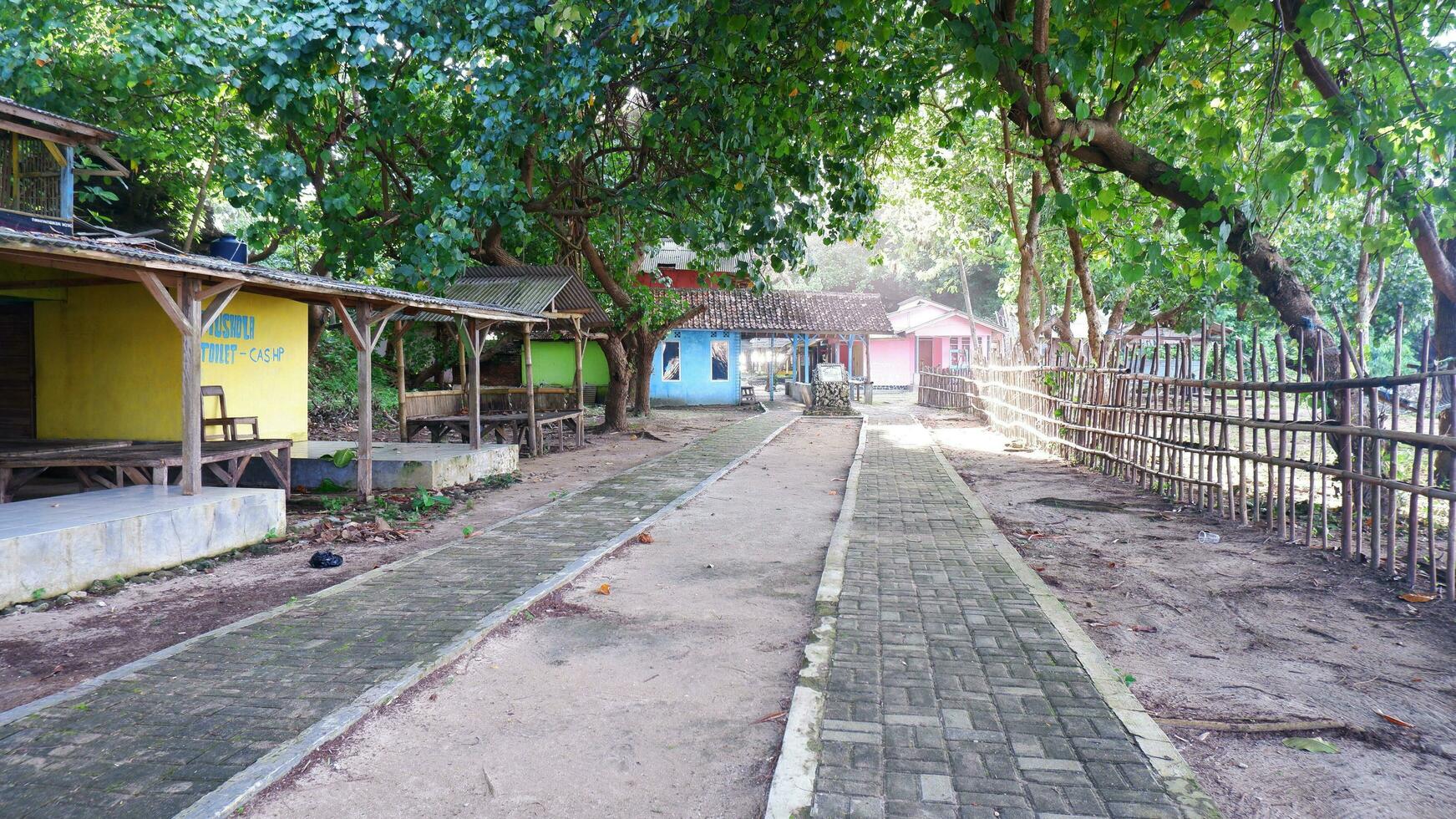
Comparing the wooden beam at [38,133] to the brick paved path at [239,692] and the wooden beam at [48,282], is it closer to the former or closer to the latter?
the wooden beam at [48,282]

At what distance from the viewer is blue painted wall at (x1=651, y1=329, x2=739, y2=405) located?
1091 inches

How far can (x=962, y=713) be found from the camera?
3.60 m

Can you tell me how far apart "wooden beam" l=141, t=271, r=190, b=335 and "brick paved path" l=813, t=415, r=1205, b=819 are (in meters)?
5.65


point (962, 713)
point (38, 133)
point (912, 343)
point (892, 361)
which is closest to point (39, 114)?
point (38, 133)

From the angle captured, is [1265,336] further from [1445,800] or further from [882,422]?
[1445,800]

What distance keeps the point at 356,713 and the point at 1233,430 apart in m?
8.26

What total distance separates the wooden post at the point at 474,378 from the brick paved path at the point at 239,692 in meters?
5.01

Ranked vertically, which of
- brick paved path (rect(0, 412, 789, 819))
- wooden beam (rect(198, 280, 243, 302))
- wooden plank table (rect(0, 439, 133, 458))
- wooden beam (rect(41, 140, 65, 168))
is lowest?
brick paved path (rect(0, 412, 789, 819))

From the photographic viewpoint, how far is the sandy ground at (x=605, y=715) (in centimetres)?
303

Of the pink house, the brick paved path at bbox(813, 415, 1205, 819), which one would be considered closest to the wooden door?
the brick paved path at bbox(813, 415, 1205, 819)

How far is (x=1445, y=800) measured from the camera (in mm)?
2967

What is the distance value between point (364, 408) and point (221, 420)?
6.23ft

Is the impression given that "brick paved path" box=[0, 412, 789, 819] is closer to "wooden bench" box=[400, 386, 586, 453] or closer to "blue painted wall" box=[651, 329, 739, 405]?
"wooden bench" box=[400, 386, 586, 453]

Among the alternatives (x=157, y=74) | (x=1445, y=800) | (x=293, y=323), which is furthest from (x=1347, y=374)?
(x=157, y=74)
